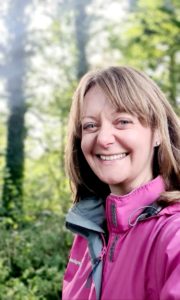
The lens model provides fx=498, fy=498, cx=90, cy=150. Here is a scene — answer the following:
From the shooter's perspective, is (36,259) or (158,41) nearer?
(36,259)

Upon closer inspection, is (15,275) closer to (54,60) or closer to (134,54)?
(134,54)

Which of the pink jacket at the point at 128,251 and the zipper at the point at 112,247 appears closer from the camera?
the pink jacket at the point at 128,251

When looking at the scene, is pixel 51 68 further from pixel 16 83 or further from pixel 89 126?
pixel 89 126

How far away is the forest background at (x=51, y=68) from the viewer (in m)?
8.22

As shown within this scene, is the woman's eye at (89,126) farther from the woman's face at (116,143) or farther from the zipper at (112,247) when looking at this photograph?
the zipper at (112,247)

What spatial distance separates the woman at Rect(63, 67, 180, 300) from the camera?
1.36m

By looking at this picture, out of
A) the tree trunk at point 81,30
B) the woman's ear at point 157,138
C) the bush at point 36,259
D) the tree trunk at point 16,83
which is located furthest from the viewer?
the tree trunk at point 81,30

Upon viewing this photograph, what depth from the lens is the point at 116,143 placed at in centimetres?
157

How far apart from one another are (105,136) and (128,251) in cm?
37

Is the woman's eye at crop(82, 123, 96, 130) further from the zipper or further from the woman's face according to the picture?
the zipper

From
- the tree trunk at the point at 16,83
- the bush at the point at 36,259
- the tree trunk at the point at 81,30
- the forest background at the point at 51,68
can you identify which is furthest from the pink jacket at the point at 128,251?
the tree trunk at the point at 81,30

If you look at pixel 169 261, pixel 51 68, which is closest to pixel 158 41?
pixel 51 68

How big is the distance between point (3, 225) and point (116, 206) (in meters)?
4.82

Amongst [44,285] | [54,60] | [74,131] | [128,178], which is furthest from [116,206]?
[54,60]
